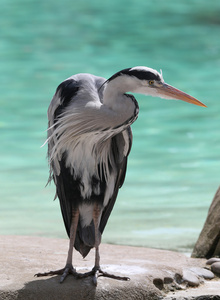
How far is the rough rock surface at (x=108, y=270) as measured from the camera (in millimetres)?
4609

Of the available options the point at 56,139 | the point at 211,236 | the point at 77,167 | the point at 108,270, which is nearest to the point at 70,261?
the point at 108,270

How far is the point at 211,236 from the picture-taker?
6.40 m

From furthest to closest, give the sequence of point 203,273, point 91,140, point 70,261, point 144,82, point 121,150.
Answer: point 203,273 < point 121,150 < point 70,261 < point 91,140 < point 144,82

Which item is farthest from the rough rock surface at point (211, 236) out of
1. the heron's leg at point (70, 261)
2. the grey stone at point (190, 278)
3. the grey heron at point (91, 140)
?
the heron's leg at point (70, 261)

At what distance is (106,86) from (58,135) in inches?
20.6

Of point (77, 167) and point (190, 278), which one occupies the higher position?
point (77, 167)

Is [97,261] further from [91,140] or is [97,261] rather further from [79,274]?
[91,140]

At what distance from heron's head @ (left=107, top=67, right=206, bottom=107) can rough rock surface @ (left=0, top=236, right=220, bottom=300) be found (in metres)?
1.46

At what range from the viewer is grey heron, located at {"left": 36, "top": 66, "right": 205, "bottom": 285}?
457 centimetres

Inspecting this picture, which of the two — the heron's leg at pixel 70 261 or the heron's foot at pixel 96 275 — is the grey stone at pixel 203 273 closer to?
the heron's foot at pixel 96 275

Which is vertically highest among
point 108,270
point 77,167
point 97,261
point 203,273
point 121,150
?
point 121,150

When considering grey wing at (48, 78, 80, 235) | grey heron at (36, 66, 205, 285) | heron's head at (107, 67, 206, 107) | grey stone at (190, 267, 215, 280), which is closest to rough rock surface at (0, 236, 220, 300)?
grey stone at (190, 267, 215, 280)

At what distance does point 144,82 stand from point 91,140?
1.92 ft

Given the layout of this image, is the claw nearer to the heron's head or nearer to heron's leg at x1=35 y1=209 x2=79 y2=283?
heron's leg at x1=35 y1=209 x2=79 y2=283
